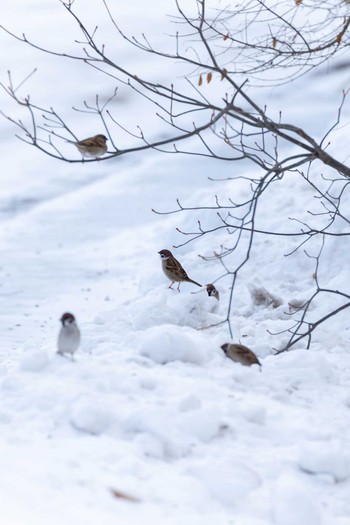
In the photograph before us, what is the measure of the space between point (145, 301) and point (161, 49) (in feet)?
54.8

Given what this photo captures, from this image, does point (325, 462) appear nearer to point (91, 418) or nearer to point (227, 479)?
point (227, 479)

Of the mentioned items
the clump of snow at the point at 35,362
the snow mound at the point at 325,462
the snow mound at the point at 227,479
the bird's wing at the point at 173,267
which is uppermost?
the bird's wing at the point at 173,267

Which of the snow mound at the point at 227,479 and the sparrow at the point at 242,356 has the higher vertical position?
the sparrow at the point at 242,356

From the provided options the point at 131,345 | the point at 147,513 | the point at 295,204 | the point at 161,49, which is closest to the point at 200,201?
the point at 295,204

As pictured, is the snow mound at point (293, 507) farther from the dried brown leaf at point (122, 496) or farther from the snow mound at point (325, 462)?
the dried brown leaf at point (122, 496)

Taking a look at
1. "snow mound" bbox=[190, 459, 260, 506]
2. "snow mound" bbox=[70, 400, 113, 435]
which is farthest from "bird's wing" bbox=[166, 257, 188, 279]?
"snow mound" bbox=[190, 459, 260, 506]

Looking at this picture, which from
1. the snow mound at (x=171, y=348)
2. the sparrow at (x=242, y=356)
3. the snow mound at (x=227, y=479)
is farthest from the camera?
the sparrow at (x=242, y=356)

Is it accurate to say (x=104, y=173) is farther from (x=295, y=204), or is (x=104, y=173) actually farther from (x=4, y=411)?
(x=4, y=411)

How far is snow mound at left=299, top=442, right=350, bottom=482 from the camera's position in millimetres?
4215

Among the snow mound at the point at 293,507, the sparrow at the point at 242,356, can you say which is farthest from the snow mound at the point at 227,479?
the sparrow at the point at 242,356

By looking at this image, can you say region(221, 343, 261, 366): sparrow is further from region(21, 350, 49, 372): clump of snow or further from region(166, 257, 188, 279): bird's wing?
region(166, 257, 188, 279): bird's wing

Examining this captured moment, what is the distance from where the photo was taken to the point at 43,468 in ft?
13.1

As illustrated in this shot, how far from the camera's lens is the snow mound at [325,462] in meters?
4.21

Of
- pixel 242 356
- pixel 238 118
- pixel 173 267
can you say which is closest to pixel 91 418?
pixel 242 356
